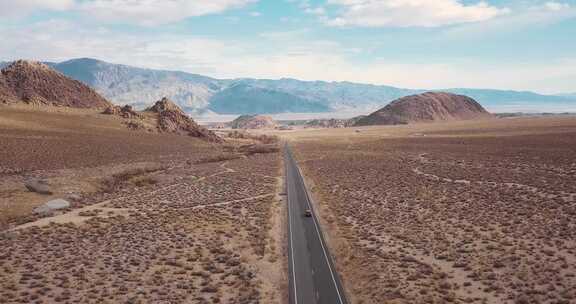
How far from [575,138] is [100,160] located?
104 meters

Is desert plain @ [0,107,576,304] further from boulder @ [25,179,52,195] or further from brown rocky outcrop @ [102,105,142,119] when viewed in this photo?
brown rocky outcrop @ [102,105,142,119]

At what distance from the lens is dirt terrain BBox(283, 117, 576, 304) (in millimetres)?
26797

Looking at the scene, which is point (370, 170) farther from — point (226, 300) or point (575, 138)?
point (575, 138)

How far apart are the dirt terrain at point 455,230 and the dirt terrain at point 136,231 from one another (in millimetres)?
6363

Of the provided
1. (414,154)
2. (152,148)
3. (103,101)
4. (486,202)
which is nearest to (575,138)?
(414,154)

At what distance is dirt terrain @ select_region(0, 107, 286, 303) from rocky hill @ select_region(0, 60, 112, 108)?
58201 millimetres

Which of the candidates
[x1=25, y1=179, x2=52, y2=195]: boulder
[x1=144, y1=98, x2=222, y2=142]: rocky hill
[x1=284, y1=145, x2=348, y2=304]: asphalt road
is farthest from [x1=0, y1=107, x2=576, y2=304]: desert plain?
[x1=144, y1=98, x2=222, y2=142]: rocky hill

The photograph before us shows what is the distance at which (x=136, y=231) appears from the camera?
1523 inches

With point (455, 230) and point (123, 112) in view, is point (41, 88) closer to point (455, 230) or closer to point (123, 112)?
point (123, 112)

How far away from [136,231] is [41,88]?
128m

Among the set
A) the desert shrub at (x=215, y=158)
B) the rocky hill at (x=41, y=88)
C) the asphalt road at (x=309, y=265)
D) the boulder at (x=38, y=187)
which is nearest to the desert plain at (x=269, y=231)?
the boulder at (x=38, y=187)

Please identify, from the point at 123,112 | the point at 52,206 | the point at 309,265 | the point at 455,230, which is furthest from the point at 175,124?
the point at 309,265

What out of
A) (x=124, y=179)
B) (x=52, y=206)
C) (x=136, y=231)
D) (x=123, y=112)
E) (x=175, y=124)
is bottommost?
(x=136, y=231)

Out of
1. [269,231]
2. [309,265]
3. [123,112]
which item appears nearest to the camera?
[309,265]
